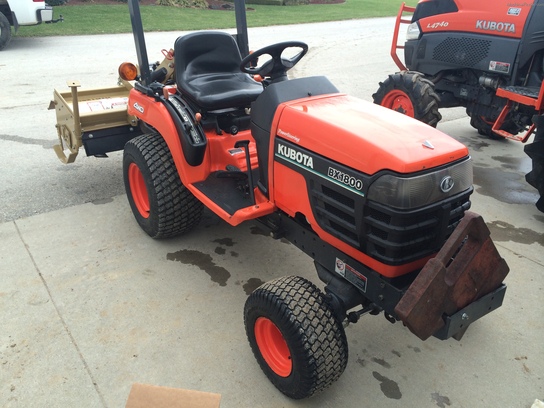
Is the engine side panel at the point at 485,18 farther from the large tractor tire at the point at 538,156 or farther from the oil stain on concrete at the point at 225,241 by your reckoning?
the oil stain on concrete at the point at 225,241

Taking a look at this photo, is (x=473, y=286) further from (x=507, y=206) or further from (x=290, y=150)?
(x=507, y=206)

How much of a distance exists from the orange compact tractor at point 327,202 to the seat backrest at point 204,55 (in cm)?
2

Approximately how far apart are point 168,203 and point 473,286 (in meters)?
1.94

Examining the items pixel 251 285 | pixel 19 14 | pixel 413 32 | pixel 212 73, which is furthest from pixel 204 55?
pixel 19 14

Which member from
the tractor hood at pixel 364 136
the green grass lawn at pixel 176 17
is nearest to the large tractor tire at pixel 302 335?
the tractor hood at pixel 364 136

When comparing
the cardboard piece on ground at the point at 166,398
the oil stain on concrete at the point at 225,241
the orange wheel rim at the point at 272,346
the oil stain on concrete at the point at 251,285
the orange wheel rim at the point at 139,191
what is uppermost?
the cardboard piece on ground at the point at 166,398

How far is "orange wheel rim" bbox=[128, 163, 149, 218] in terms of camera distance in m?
3.56

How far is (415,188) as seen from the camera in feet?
6.41

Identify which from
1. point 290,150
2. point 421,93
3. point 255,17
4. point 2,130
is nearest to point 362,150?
point 290,150

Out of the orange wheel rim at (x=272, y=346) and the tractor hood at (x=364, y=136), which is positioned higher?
the tractor hood at (x=364, y=136)

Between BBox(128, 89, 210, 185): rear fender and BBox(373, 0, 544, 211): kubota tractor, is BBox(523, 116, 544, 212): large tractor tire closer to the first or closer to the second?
BBox(373, 0, 544, 211): kubota tractor

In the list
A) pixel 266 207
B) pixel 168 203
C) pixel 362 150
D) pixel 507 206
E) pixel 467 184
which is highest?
pixel 362 150

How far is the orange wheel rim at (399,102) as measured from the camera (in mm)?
4973

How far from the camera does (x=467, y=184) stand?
2.18 meters
